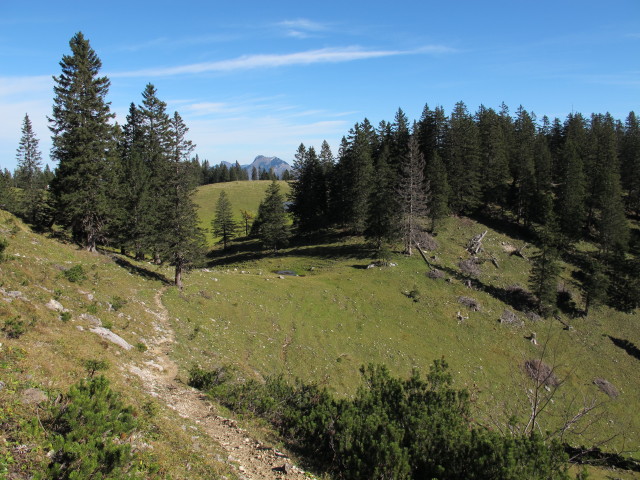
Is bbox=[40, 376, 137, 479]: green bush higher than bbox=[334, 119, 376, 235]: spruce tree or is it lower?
lower

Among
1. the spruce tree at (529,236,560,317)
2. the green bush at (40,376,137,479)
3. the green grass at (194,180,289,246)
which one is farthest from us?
the green grass at (194,180,289,246)

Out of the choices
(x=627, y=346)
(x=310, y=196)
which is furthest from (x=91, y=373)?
(x=310, y=196)

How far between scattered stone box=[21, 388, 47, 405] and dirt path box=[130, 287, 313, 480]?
17.7 feet

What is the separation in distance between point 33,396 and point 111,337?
10426mm

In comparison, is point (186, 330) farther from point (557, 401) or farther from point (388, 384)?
point (557, 401)

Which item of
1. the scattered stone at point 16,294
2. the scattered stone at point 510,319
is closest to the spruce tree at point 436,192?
the scattered stone at point 510,319

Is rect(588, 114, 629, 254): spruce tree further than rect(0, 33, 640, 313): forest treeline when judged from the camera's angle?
Yes

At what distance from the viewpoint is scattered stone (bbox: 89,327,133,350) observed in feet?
62.5

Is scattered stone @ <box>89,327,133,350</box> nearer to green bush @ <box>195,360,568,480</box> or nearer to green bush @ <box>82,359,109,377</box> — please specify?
green bush @ <box>82,359,109,377</box>

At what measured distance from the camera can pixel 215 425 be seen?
14375 mm

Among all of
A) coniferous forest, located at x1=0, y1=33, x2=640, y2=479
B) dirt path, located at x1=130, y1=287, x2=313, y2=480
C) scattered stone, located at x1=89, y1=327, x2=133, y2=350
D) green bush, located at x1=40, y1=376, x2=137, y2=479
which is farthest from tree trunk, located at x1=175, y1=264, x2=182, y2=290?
green bush, located at x1=40, y1=376, x2=137, y2=479

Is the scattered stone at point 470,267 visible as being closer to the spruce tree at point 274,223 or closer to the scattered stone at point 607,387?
the scattered stone at point 607,387

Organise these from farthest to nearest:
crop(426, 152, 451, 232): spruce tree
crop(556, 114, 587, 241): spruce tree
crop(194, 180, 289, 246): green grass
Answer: crop(194, 180, 289, 246): green grass
crop(556, 114, 587, 241): spruce tree
crop(426, 152, 451, 232): spruce tree

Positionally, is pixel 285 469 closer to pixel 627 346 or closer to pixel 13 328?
pixel 13 328
